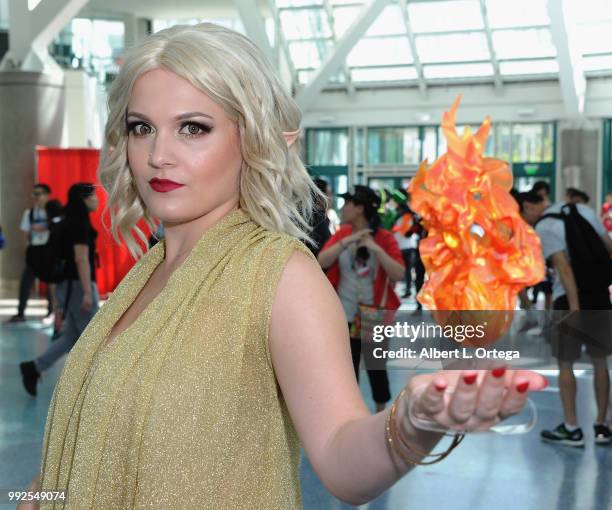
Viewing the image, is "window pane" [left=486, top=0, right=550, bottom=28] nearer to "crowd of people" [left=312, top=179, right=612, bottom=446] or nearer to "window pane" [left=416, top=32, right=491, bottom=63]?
"window pane" [left=416, top=32, right=491, bottom=63]

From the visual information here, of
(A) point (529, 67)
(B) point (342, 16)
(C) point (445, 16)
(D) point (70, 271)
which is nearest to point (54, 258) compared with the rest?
(D) point (70, 271)

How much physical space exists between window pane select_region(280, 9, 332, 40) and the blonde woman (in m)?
24.6

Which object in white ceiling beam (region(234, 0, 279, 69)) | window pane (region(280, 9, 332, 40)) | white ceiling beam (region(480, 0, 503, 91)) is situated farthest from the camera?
window pane (region(280, 9, 332, 40))

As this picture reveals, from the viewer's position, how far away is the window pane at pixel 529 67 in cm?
2538

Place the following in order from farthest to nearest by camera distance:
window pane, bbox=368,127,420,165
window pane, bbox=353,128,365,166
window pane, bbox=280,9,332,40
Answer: window pane, bbox=353,128,365,166 < window pane, bbox=368,127,420,165 < window pane, bbox=280,9,332,40

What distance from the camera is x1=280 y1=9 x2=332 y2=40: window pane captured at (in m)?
25.6

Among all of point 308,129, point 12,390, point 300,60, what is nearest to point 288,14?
point 300,60

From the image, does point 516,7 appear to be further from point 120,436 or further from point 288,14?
point 120,436

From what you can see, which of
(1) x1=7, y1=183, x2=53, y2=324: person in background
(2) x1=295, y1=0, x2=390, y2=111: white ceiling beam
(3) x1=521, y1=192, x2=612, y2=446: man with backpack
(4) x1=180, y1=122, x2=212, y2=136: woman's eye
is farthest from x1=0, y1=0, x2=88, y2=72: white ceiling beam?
(4) x1=180, y1=122, x2=212, y2=136: woman's eye

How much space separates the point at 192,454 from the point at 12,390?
6686mm

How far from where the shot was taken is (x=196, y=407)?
4.40 ft

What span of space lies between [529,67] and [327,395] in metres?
25.5

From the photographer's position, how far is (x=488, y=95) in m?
26.1

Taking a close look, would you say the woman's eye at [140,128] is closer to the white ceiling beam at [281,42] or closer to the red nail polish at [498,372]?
the red nail polish at [498,372]
